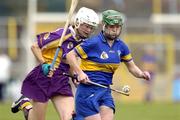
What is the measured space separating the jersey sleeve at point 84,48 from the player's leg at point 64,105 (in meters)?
0.99

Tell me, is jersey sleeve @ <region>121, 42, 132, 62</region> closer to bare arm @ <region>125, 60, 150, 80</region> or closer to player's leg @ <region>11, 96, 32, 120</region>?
bare arm @ <region>125, 60, 150, 80</region>

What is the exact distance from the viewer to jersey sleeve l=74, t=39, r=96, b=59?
11.2 metres

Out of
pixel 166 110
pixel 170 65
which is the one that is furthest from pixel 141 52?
pixel 166 110

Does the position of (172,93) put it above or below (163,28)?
below

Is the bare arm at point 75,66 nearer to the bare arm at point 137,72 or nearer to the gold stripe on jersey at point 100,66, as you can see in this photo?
the gold stripe on jersey at point 100,66

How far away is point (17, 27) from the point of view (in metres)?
32.2

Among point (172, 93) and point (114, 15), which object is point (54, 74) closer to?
point (114, 15)

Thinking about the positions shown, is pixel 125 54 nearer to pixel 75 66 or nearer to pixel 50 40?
pixel 75 66

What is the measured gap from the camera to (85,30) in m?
11.6

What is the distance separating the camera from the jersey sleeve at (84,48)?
36.7 feet

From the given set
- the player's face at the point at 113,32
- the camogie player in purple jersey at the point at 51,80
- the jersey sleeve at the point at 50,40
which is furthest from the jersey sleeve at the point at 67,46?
the player's face at the point at 113,32

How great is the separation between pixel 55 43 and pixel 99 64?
111 centimetres

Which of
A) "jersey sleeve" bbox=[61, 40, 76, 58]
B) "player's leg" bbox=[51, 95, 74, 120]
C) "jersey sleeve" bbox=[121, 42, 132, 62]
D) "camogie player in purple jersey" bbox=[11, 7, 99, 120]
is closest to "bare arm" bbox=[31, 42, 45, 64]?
"camogie player in purple jersey" bbox=[11, 7, 99, 120]

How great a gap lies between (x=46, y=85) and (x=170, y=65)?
19.9 meters
